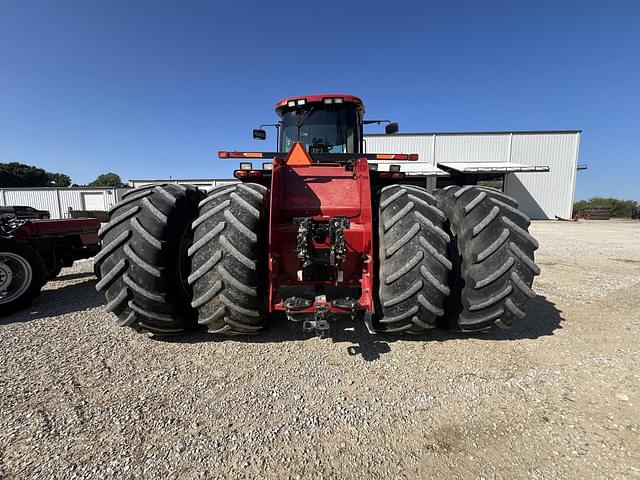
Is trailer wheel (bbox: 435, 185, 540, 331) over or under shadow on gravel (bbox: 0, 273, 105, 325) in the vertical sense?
over

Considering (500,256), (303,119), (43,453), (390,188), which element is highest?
(303,119)

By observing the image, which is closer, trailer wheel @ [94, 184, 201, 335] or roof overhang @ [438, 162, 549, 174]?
trailer wheel @ [94, 184, 201, 335]

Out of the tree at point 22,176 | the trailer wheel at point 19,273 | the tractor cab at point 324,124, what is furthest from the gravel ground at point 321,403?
the tree at point 22,176

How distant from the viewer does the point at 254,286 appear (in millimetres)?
2354

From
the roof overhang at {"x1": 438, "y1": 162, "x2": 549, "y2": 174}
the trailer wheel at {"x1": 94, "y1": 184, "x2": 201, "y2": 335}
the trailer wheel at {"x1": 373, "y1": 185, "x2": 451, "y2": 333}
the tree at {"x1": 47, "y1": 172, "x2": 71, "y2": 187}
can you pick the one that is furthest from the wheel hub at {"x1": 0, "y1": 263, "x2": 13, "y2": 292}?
the tree at {"x1": 47, "y1": 172, "x2": 71, "y2": 187}

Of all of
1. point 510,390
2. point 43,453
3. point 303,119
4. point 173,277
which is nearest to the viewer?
point 43,453

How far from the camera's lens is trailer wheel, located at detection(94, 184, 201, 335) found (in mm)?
2393

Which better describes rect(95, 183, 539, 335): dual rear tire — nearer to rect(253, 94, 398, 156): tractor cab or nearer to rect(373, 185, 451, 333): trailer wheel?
rect(373, 185, 451, 333): trailer wheel

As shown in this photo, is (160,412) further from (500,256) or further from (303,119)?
(303,119)

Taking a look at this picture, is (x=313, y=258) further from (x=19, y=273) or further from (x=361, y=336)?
(x=19, y=273)

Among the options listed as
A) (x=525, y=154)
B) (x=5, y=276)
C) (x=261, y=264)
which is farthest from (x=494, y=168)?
(x=5, y=276)

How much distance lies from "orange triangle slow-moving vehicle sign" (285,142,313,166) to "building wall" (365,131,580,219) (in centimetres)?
2200

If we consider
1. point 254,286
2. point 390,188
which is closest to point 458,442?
point 254,286

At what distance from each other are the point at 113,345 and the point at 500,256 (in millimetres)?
3414
